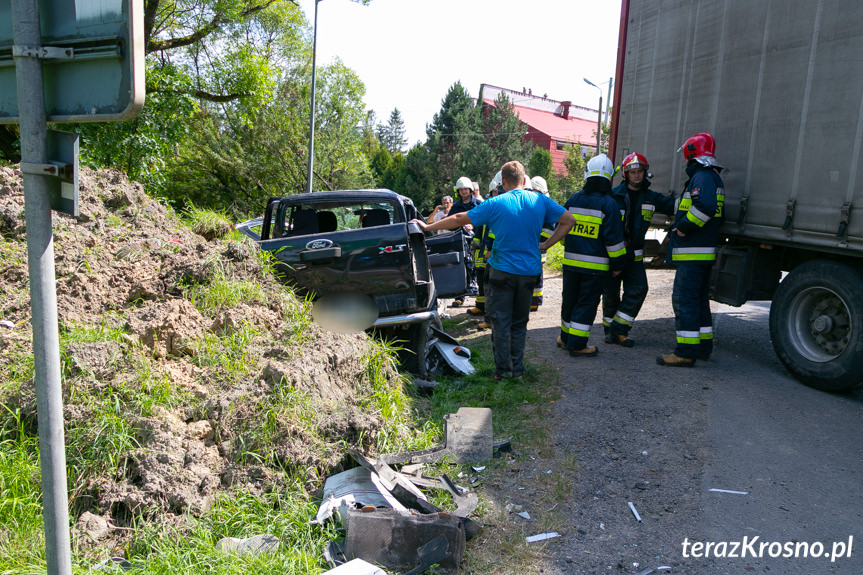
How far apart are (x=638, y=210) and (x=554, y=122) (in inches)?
1905

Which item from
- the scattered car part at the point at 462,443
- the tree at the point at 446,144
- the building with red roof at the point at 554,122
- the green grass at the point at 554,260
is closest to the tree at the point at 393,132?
the building with red roof at the point at 554,122

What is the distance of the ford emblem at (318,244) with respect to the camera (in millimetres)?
5188

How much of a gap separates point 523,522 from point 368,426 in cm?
104

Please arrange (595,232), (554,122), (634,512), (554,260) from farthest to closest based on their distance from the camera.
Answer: (554,122) → (554,260) → (595,232) → (634,512)

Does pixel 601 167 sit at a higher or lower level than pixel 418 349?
higher

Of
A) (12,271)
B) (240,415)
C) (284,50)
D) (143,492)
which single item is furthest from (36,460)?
(284,50)

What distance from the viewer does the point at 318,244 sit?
5.20 meters

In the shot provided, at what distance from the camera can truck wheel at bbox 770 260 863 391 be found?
4820mm

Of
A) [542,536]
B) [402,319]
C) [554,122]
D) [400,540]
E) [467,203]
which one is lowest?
[542,536]

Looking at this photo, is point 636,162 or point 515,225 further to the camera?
point 636,162

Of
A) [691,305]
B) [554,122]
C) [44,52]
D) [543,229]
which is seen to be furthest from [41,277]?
[554,122]

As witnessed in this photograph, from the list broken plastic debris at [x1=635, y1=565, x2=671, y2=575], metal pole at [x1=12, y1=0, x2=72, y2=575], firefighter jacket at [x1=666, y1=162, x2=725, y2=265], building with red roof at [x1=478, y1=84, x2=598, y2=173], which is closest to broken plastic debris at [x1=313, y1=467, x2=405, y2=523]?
broken plastic debris at [x1=635, y1=565, x2=671, y2=575]

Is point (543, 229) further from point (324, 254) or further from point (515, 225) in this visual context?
point (324, 254)

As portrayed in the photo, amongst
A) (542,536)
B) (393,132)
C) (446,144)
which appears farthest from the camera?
(393,132)
